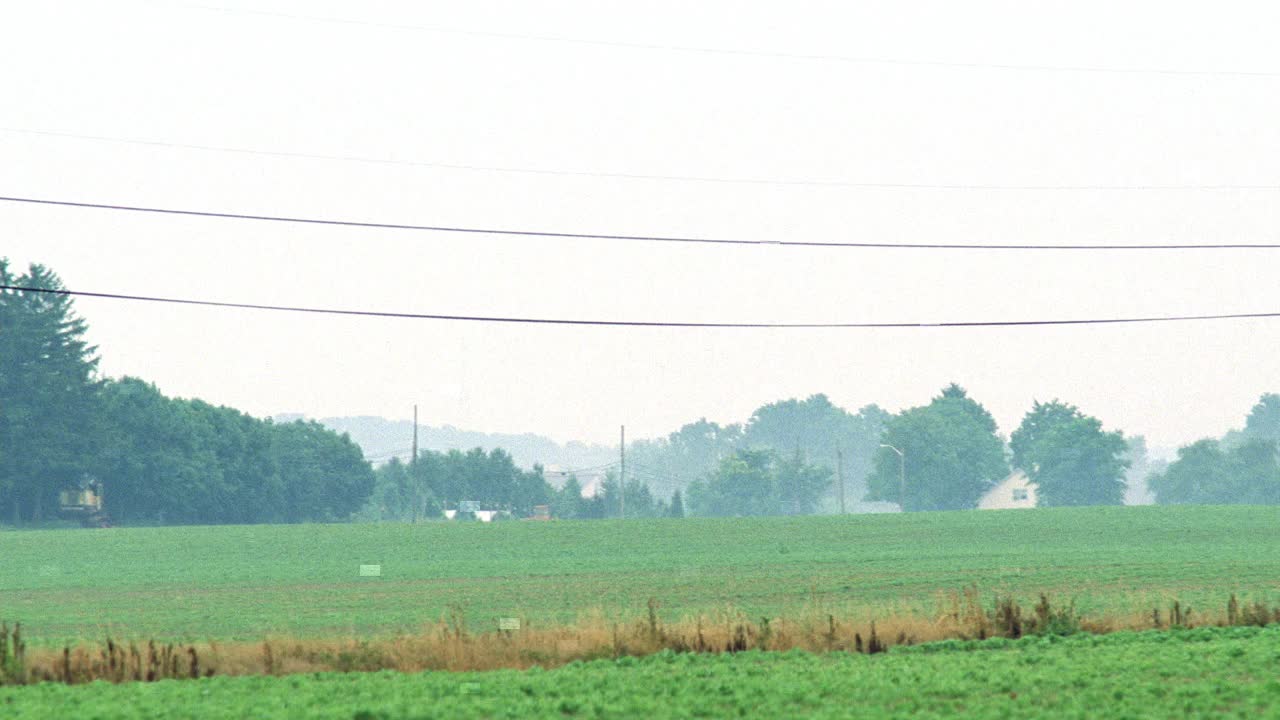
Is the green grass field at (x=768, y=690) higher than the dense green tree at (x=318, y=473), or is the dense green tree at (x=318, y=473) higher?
the dense green tree at (x=318, y=473)

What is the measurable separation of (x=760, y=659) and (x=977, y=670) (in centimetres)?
374

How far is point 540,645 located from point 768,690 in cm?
612

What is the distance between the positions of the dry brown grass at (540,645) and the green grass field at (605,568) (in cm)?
693

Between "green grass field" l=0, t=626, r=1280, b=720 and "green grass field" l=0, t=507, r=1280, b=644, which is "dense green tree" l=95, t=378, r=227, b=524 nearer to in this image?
"green grass field" l=0, t=507, r=1280, b=644

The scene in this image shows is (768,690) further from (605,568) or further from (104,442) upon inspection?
(104,442)

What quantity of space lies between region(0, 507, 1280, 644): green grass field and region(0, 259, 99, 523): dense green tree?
26170 millimetres

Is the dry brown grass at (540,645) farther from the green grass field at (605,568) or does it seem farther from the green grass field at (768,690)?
the green grass field at (605,568)

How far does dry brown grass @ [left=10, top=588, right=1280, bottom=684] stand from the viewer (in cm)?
2406

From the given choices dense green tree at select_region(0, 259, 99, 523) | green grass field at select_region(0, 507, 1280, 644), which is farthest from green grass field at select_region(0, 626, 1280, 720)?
dense green tree at select_region(0, 259, 99, 523)

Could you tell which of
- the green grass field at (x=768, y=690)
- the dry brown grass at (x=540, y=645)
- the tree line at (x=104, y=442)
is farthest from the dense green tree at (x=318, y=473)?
the green grass field at (x=768, y=690)

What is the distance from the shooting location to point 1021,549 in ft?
261

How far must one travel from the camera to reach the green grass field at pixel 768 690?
19.8 m

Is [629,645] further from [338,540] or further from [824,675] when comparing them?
[338,540]

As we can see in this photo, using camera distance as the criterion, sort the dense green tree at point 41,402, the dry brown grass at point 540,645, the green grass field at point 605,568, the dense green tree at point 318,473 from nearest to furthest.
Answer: the dry brown grass at point 540,645 → the green grass field at point 605,568 → the dense green tree at point 41,402 → the dense green tree at point 318,473
